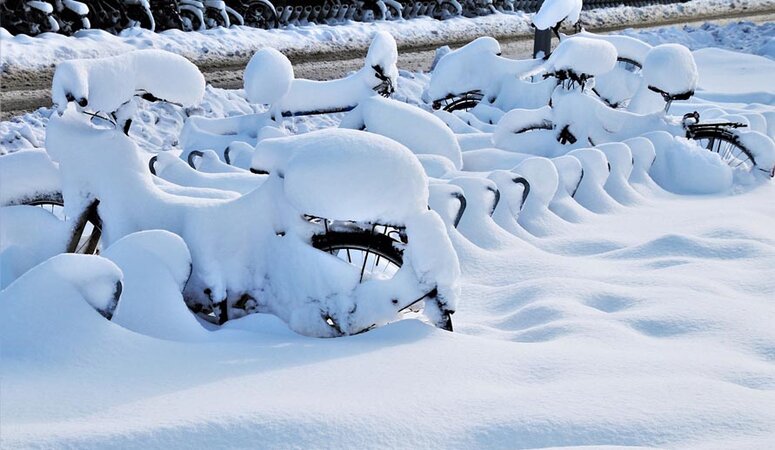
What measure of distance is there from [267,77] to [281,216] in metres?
2.57

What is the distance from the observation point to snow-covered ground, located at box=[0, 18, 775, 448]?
2184 millimetres

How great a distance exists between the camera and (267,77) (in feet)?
18.7

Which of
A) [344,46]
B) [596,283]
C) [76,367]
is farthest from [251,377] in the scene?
[344,46]

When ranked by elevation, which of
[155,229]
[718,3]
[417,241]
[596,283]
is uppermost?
[417,241]

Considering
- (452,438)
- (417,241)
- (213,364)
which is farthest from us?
(417,241)

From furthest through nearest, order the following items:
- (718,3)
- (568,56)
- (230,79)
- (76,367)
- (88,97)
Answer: (718,3)
(230,79)
(568,56)
(88,97)
(76,367)

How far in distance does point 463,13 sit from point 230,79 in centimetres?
1105

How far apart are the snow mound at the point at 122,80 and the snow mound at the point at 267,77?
2.10m

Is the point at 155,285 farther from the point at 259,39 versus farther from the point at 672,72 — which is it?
the point at 259,39

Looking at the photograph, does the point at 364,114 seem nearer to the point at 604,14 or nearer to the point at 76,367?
the point at 76,367

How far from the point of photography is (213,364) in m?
2.63

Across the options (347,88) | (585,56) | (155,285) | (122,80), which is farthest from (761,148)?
(155,285)

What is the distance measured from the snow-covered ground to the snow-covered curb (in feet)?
28.4

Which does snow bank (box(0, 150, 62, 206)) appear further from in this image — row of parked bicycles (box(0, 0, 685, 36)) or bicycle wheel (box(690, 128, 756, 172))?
row of parked bicycles (box(0, 0, 685, 36))
